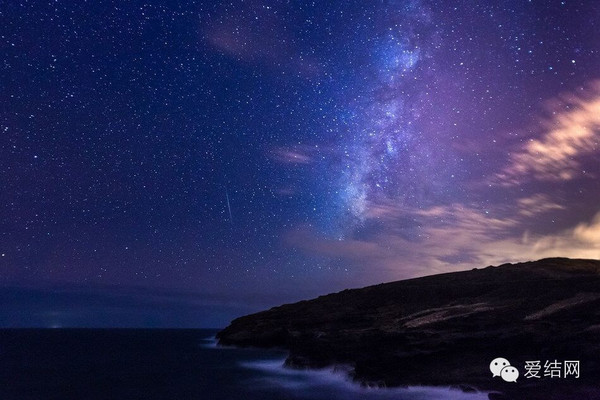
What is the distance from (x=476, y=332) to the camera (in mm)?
32844

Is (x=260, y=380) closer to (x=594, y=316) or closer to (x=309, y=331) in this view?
(x=309, y=331)

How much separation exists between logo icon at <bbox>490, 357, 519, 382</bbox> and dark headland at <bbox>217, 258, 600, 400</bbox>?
1.30 feet

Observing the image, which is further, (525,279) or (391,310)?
(391,310)

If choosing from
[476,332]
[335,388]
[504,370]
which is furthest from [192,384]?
[504,370]

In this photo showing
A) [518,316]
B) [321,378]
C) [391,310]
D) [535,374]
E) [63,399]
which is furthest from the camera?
[391,310]

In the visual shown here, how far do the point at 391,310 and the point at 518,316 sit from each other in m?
16.7

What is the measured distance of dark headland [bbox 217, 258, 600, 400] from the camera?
92.0 feet

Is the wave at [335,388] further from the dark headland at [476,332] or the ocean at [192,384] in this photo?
the dark headland at [476,332]

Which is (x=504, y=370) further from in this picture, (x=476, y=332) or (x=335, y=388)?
(x=335, y=388)

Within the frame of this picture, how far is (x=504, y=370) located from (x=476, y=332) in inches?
178

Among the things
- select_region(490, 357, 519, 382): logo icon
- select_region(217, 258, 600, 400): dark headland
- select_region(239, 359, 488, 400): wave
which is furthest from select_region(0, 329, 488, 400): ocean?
select_region(490, 357, 519, 382): logo icon

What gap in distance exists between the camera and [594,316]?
31.0 metres

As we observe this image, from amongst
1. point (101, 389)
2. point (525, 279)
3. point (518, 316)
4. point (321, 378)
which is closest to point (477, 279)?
point (525, 279)

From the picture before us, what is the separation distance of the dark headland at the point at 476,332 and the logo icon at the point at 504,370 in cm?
40
